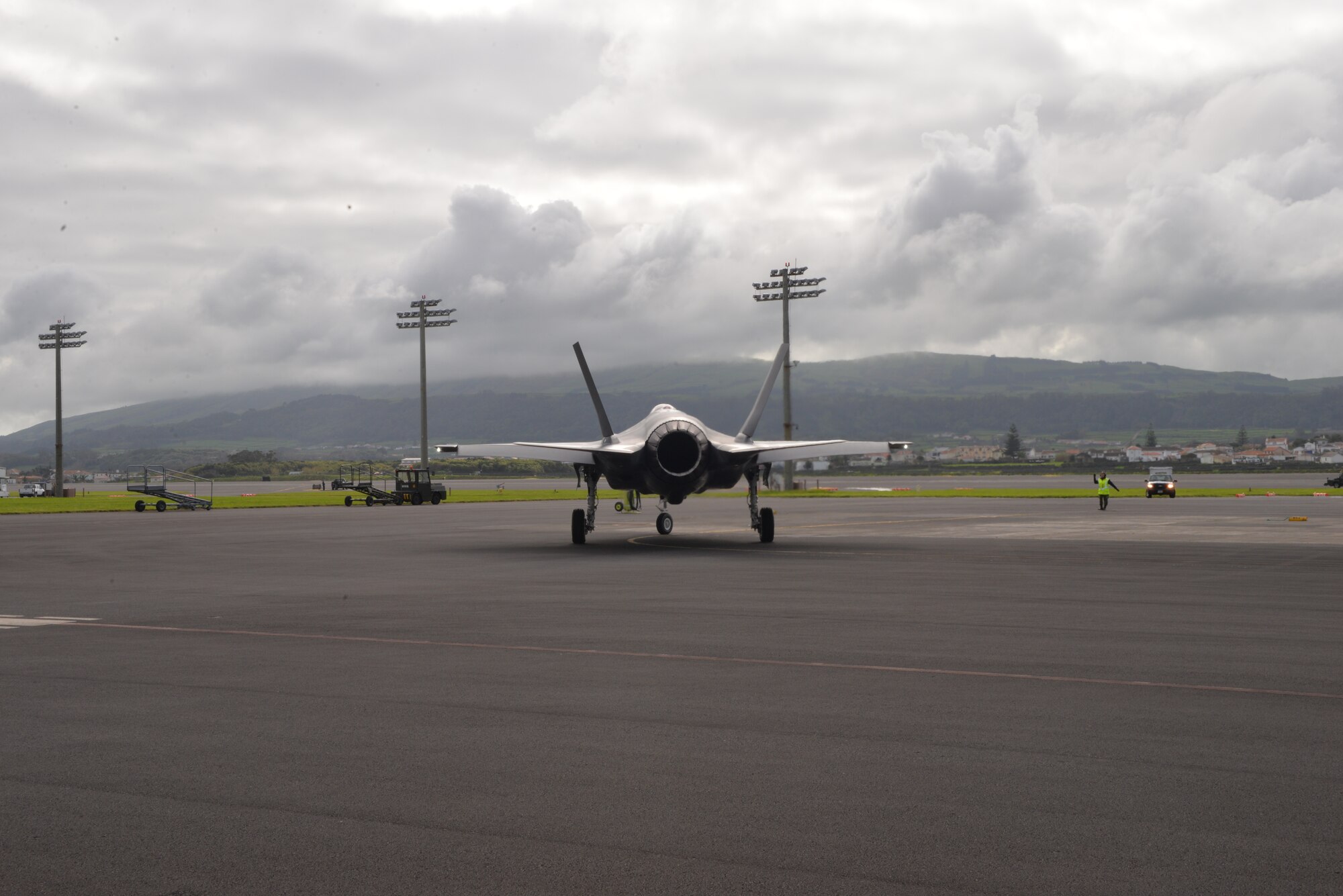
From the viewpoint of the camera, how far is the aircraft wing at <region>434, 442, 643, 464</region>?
2750 cm

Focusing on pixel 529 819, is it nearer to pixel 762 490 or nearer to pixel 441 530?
pixel 441 530

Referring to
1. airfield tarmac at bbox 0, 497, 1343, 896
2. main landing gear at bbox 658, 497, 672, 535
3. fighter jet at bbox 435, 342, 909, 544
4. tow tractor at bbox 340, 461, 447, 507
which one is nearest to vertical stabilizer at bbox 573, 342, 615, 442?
fighter jet at bbox 435, 342, 909, 544

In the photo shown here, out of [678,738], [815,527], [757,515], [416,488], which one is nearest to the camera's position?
[678,738]

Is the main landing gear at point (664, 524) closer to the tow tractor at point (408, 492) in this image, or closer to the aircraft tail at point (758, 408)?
the aircraft tail at point (758, 408)

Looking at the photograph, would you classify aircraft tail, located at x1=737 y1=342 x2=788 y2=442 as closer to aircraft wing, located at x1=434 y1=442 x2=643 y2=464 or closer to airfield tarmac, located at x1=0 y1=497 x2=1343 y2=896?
aircraft wing, located at x1=434 y1=442 x2=643 y2=464

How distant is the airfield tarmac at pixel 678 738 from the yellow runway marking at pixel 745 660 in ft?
0.21

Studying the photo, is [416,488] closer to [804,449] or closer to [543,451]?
[543,451]

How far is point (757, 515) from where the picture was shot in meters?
30.4

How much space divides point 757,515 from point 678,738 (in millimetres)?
22769

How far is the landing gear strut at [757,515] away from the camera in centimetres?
2822

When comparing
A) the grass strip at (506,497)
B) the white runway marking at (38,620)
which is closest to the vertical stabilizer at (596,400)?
the white runway marking at (38,620)

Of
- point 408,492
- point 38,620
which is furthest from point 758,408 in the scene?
point 408,492

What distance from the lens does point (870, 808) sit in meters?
6.07

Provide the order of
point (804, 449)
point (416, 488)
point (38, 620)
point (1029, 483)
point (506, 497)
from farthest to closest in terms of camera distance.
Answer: point (1029, 483) → point (506, 497) → point (416, 488) → point (804, 449) → point (38, 620)
